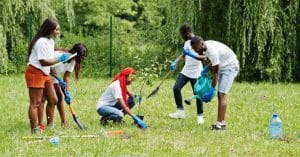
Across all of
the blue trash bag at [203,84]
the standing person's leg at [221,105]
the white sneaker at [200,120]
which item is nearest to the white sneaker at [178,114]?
the white sneaker at [200,120]

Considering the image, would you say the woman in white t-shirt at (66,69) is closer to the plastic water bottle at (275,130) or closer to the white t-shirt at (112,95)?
the white t-shirt at (112,95)

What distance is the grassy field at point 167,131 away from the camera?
7750mm

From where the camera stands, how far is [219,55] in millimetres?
9516

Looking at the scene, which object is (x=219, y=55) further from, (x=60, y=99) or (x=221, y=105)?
(x=60, y=99)

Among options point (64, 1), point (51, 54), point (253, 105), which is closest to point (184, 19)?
point (64, 1)

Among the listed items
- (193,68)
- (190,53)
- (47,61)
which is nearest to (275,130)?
(190,53)

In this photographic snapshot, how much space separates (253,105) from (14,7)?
988cm

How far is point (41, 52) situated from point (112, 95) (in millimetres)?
1803

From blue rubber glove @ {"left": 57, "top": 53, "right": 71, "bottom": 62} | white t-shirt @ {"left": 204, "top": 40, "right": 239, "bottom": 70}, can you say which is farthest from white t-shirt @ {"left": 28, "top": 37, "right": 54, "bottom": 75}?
white t-shirt @ {"left": 204, "top": 40, "right": 239, "bottom": 70}

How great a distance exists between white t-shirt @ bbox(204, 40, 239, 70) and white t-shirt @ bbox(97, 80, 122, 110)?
58.8 inches

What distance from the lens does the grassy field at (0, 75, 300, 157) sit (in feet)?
25.4

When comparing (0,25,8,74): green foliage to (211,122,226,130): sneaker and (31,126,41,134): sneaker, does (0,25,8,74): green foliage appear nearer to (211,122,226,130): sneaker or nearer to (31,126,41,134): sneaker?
(31,126,41,134): sneaker

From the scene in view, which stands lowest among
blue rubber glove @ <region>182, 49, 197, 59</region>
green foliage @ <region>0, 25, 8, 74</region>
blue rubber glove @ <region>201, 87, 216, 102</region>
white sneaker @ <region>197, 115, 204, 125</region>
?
green foliage @ <region>0, 25, 8, 74</region>

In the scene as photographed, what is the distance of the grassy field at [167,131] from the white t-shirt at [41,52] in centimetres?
97
